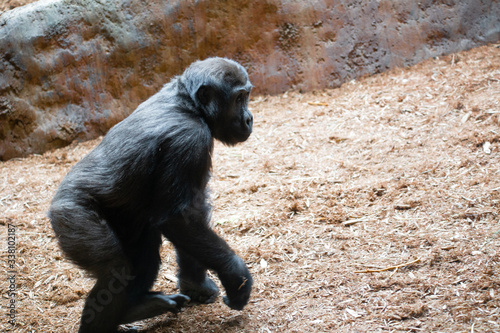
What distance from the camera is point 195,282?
3.41 metres

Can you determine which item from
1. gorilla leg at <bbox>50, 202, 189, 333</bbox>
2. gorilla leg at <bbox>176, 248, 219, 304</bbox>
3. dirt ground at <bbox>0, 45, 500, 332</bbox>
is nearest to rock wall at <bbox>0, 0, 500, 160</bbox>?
dirt ground at <bbox>0, 45, 500, 332</bbox>

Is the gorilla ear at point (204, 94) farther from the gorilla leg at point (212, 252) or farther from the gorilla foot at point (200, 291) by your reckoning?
the gorilla foot at point (200, 291)

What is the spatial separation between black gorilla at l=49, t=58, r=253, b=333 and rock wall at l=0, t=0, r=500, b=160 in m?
3.43

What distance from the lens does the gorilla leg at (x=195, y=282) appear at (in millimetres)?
3420

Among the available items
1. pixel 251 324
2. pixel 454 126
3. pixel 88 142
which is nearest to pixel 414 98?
pixel 454 126

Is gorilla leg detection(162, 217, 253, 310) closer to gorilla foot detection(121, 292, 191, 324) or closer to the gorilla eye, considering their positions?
gorilla foot detection(121, 292, 191, 324)

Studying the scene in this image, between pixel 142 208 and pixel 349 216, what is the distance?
1.95 m

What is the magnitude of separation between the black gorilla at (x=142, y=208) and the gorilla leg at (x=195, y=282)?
190 millimetres

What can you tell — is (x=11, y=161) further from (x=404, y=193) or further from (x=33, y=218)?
(x=404, y=193)

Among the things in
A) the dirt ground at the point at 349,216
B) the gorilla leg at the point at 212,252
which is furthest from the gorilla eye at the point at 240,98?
the dirt ground at the point at 349,216

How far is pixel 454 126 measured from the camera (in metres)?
5.06

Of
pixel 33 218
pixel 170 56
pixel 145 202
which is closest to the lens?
pixel 145 202

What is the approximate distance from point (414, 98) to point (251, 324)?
13.4ft

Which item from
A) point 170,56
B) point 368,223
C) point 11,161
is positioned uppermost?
point 170,56
